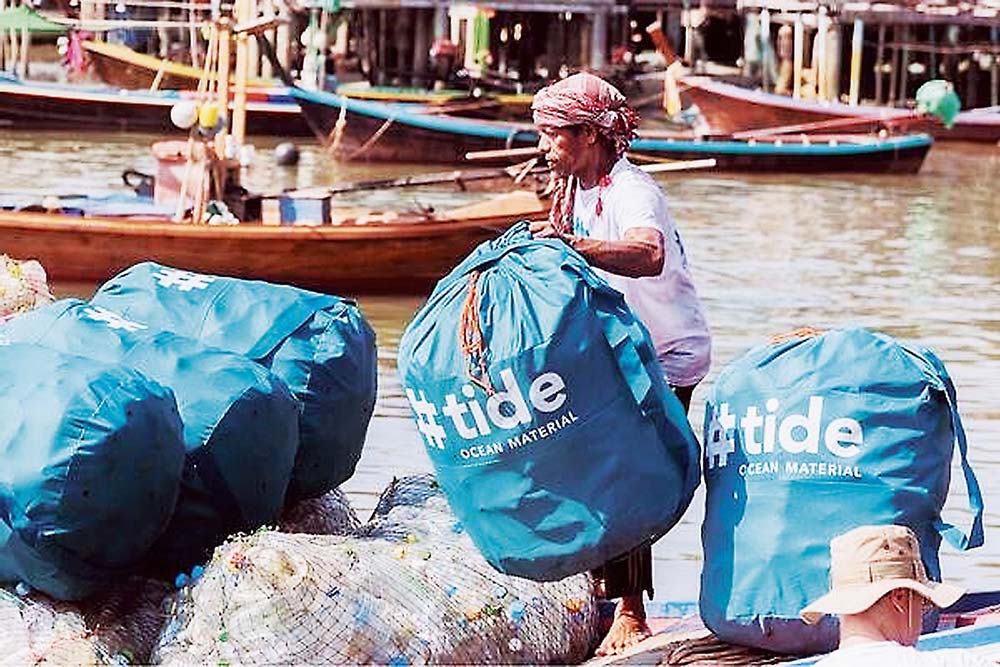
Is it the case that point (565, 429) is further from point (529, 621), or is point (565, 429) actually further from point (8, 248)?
point (8, 248)

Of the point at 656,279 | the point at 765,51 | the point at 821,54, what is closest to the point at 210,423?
the point at 656,279

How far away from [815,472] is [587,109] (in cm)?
100

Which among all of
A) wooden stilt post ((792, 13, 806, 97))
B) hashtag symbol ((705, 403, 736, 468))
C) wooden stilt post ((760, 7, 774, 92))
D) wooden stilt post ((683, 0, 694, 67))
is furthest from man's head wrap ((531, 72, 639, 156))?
wooden stilt post ((683, 0, 694, 67))

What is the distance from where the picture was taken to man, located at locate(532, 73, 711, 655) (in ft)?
15.7

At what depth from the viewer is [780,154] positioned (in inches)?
965

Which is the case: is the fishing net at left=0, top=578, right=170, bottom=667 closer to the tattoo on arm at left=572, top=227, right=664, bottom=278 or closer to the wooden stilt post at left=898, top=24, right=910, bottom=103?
the tattoo on arm at left=572, top=227, right=664, bottom=278

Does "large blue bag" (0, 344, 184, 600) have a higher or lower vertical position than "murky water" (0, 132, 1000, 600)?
higher

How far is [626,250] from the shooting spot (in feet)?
15.5

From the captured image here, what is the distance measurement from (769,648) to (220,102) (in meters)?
9.77

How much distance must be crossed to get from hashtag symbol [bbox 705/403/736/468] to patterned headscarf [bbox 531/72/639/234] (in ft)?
1.78

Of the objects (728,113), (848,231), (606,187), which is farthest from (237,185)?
(728,113)

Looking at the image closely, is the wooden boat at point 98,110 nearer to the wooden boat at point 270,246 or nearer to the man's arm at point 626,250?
the wooden boat at point 270,246

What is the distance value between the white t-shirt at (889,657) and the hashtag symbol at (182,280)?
2.39 meters

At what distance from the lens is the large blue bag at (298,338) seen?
5.29 meters
